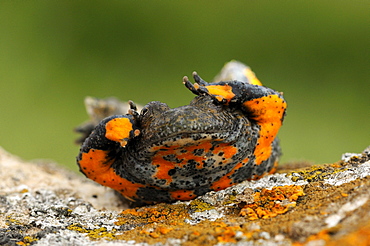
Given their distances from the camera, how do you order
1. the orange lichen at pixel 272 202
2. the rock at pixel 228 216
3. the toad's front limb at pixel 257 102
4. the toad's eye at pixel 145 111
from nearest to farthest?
the rock at pixel 228 216 → the orange lichen at pixel 272 202 → the toad's eye at pixel 145 111 → the toad's front limb at pixel 257 102

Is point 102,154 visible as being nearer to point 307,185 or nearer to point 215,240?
point 215,240

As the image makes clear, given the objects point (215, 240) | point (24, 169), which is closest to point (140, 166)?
point (215, 240)

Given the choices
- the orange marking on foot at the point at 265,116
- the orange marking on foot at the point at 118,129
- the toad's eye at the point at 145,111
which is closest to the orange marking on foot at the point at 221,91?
the orange marking on foot at the point at 265,116

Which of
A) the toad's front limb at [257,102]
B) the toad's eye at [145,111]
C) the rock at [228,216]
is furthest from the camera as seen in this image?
the toad's front limb at [257,102]

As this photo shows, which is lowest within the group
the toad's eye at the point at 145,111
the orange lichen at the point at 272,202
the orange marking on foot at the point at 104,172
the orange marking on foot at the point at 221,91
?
the orange lichen at the point at 272,202

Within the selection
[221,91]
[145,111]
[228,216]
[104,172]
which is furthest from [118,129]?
[228,216]

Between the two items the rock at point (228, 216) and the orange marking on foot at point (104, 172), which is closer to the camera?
the rock at point (228, 216)

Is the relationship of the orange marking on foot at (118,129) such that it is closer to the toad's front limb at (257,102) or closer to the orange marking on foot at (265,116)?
the toad's front limb at (257,102)
